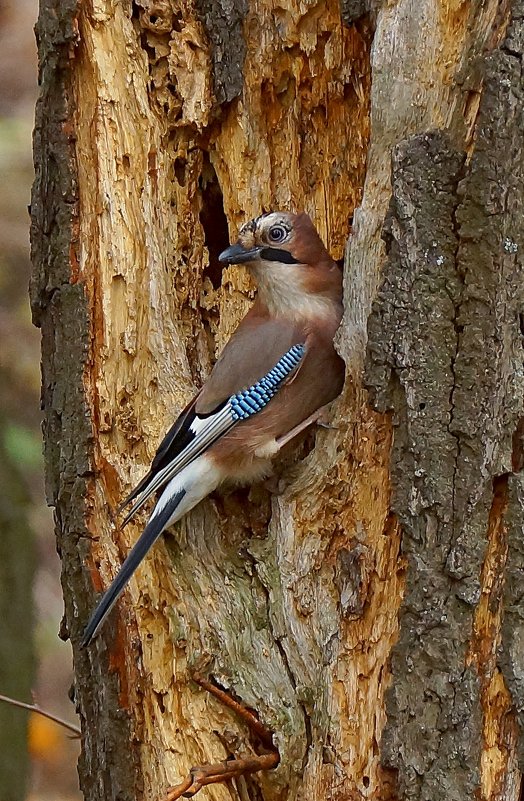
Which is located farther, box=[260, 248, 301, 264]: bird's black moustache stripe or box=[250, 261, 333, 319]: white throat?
box=[250, 261, 333, 319]: white throat

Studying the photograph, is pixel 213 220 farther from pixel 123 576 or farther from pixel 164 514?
pixel 123 576

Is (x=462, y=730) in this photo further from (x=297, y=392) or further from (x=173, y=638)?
(x=297, y=392)

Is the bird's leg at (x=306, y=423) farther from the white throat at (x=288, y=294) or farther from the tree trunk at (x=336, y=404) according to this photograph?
the white throat at (x=288, y=294)

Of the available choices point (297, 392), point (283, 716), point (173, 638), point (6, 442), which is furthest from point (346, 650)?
point (6, 442)

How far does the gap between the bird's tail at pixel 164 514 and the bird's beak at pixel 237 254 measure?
1.98 ft

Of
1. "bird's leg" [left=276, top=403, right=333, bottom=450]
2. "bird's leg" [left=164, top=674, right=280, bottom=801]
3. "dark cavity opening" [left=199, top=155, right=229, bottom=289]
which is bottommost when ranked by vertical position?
"bird's leg" [left=164, top=674, right=280, bottom=801]

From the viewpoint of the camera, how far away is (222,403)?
330 centimetres

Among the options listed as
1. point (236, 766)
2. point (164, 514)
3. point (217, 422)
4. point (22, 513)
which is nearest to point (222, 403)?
point (217, 422)

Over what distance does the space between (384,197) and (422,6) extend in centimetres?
49

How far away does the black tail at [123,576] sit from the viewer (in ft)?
9.61

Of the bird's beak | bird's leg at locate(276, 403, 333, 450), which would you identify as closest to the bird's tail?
bird's leg at locate(276, 403, 333, 450)

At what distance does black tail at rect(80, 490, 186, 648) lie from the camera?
9.61ft

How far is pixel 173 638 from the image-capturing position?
305 centimetres

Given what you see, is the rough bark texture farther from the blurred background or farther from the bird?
the blurred background
